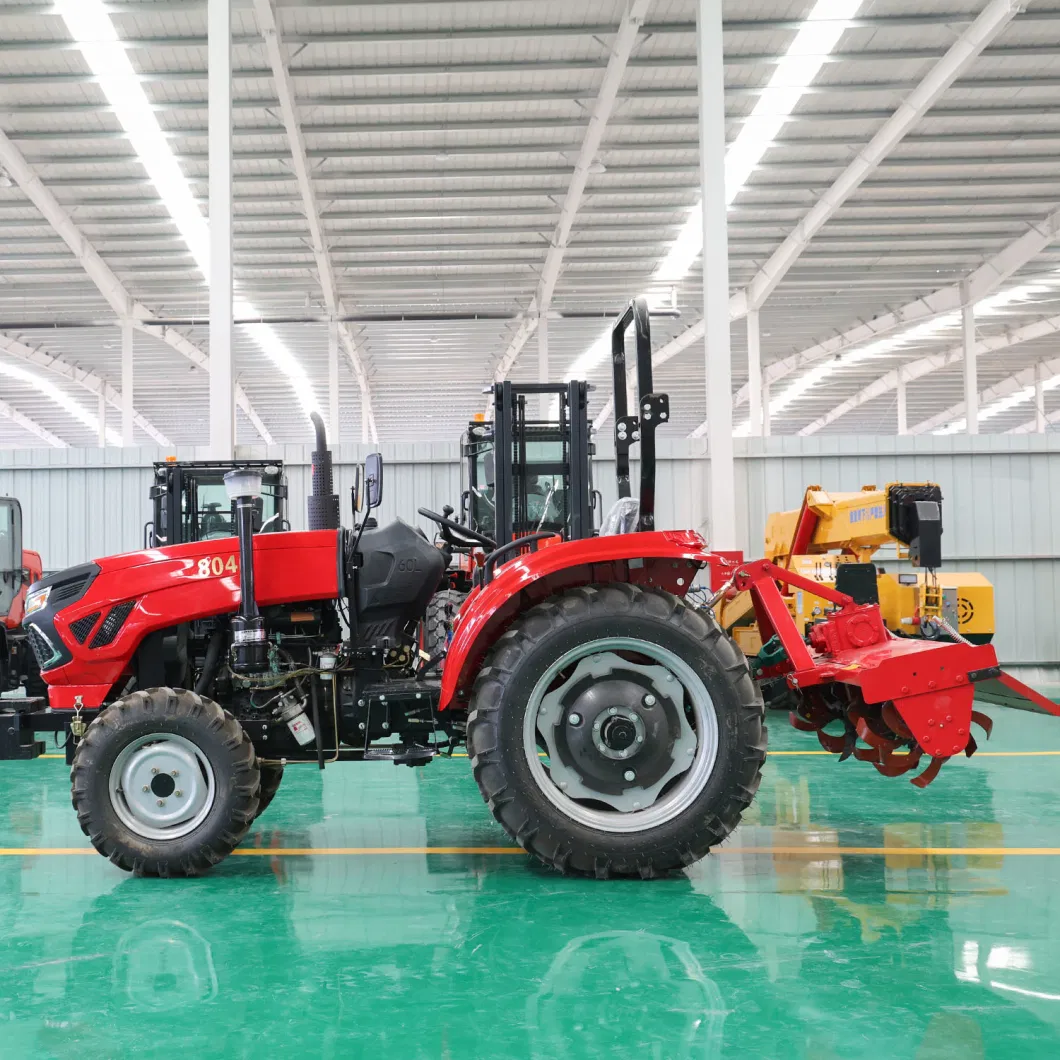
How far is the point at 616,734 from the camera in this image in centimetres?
366

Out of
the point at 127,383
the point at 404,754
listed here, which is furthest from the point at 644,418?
the point at 127,383

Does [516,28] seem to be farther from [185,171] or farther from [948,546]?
[948,546]

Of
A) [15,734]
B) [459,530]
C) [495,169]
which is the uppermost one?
[495,169]

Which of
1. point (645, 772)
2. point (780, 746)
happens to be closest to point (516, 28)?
point (780, 746)

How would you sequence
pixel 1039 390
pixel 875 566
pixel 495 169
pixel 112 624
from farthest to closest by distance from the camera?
pixel 1039 390 → pixel 495 169 → pixel 875 566 → pixel 112 624

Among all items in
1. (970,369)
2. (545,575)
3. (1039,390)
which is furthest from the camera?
(1039,390)

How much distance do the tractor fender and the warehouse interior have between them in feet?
0.08

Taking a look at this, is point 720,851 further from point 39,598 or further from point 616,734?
point 39,598

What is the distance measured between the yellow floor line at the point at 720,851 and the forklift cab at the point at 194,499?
15.7ft

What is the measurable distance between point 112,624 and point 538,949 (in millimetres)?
2131

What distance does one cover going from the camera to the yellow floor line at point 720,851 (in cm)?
406

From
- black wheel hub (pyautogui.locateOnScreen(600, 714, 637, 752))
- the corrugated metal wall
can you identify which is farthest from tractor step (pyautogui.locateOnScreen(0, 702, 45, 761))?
the corrugated metal wall

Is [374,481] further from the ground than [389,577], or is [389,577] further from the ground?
[374,481]

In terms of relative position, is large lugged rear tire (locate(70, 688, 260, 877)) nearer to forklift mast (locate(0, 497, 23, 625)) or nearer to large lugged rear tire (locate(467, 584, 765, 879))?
large lugged rear tire (locate(467, 584, 765, 879))
